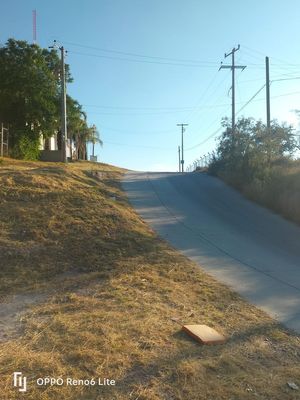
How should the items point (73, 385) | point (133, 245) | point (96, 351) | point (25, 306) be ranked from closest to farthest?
point (73, 385)
point (96, 351)
point (25, 306)
point (133, 245)

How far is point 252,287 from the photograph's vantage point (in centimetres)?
948

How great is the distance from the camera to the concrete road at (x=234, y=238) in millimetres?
9234

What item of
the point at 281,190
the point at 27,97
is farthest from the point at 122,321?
the point at 27,97

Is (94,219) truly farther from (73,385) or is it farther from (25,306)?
(73,385)

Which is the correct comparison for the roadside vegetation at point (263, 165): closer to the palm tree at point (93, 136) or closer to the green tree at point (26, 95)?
the green tree at point (26, 95)

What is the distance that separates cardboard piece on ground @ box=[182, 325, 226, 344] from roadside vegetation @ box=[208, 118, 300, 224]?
13.6m

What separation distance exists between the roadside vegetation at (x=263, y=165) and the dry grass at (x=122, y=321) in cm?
1066

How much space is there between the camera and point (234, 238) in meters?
15.3

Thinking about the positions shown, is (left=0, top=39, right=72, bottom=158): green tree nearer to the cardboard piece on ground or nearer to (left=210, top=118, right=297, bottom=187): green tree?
(left=210, top=118, right=297, bottom=187): green tree

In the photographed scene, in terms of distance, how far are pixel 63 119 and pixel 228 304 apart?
2967cm

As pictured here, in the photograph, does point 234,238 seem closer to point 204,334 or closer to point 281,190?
point 281,190

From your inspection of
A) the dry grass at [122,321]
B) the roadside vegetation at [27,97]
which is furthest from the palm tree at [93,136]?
the dry grass at [122,321]

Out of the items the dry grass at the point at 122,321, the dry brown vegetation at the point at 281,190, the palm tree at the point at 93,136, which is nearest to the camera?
the dry grass at the point at 122,321

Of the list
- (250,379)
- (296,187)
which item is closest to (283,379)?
(250,379)
